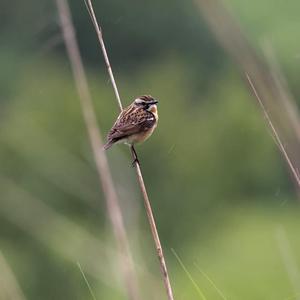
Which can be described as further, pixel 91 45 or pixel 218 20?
pixel 91 45

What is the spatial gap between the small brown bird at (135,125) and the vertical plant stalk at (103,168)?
6.05ft

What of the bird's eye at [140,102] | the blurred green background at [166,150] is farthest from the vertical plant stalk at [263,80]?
the blurred green background at [166,150]

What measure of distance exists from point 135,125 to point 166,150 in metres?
24.6

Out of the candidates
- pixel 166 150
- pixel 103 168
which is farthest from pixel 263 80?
pixel 166 150

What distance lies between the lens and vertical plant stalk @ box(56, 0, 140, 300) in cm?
476

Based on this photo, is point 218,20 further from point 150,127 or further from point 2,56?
point 2,56

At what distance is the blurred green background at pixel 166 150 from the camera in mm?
24644

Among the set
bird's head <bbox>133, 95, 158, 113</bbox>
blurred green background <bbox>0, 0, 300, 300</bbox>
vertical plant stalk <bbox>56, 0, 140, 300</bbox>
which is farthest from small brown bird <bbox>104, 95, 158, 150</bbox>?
blurred green background <bbox>0, 0, 300, 300</bbox>

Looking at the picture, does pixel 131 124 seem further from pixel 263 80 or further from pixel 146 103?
pixel 263 80

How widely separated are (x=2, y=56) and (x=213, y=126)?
10143mm

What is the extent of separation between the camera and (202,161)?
34562mm

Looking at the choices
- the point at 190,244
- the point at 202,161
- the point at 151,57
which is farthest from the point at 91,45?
the point at 190,244

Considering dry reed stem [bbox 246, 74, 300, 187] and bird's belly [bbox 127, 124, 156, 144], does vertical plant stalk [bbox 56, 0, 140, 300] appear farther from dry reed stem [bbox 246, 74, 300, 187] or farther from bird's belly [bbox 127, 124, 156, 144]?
bird's belly [bbox 127, 124, 156, 144]

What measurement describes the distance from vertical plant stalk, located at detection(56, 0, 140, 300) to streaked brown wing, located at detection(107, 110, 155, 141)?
6.05 ft
